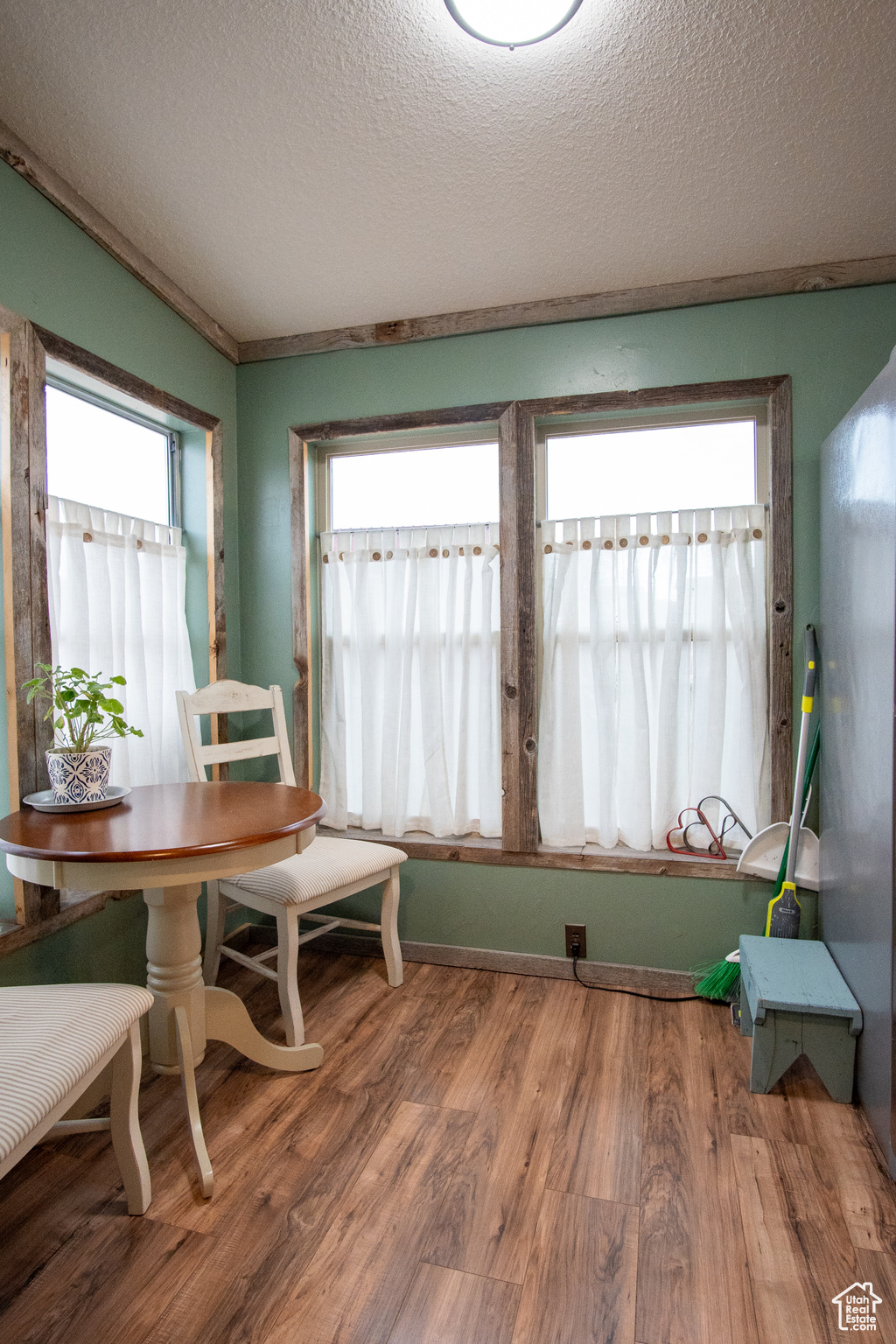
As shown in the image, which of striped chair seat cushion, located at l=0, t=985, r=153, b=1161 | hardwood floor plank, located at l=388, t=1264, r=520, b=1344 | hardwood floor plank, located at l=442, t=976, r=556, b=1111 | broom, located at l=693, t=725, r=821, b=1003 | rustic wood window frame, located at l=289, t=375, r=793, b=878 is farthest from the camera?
rustic wood window frame, located at l=289, t=375, r=793, b=878

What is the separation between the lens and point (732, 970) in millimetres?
2434

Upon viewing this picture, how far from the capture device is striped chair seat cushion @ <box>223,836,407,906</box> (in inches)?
86.7

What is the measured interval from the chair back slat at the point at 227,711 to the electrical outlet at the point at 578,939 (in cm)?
123

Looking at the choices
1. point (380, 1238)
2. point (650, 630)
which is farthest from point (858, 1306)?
point (650, 630)

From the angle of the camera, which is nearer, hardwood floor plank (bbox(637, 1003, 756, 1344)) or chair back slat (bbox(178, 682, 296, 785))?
hardwood floor plank (bbox(637, 1003, 756, 1344))

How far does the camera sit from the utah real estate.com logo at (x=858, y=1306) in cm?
129

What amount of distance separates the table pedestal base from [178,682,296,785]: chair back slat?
0.62 metres

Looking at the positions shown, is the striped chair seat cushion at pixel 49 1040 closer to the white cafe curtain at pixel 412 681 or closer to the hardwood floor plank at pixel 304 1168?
the hardwood floor plank at pixel 304 1168

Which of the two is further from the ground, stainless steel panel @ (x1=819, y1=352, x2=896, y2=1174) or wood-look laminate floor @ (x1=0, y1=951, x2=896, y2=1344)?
stainless steel panel @ (x1=819, y1=352, x2=896, y2=1174)

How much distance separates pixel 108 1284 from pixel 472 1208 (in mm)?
741

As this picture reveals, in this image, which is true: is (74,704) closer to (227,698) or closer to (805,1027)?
(227,698)

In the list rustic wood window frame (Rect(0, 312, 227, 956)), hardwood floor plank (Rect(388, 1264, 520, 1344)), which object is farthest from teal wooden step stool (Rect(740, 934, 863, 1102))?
rustic wood window frame (Rect(0, 312, 227, 956))

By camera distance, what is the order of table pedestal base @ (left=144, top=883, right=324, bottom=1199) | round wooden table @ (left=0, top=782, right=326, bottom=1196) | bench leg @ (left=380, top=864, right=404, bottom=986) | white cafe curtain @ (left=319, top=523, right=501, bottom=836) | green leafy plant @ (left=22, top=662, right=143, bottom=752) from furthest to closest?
1. white cafe curtain @ (left=319, top=523, right=501, bottom=836)
2. bench leg @ (left=380, top=864, right=404, bottom=986)
3. green leafy plant @ (left=22, top=662, right=143, bottom=752)
4. table pedestal base @ (left=144, top=883, right=324, bottom=1199)
5. round wooden table @ (left=0, top=782, right=326, bottom=1196)

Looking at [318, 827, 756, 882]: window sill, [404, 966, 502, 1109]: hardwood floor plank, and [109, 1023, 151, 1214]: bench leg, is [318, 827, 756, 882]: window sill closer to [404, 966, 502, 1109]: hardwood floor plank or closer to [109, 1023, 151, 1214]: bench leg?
[404, 966, 502, 1109]: hardwood floor plank
